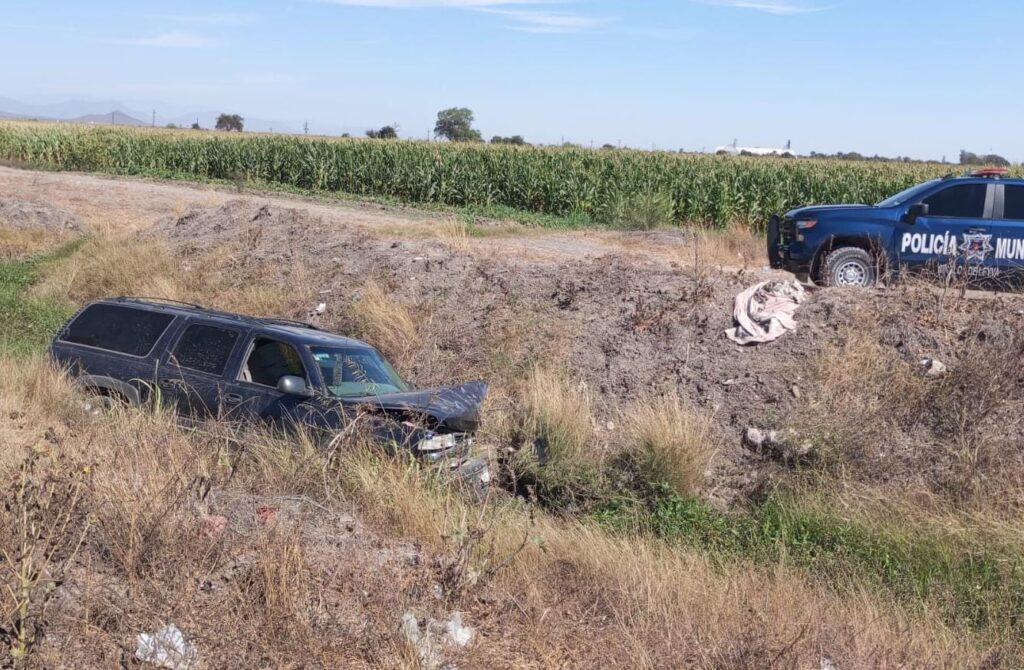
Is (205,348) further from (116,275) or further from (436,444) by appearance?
(116,275)

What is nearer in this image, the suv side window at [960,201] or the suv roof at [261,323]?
the suv roof at [261,323]

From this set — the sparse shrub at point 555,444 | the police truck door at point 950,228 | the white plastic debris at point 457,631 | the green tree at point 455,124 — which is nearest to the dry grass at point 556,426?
the sparse shrub at point 555,444

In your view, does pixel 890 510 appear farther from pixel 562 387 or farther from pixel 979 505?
pixel 562 387

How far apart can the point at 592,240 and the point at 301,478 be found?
1690 cm

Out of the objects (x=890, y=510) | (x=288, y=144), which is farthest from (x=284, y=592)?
(x=288, y=144)

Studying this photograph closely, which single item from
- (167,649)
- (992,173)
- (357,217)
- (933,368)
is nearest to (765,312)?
(933,368)

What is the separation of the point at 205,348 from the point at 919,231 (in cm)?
940

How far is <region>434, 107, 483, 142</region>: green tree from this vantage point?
9957cm

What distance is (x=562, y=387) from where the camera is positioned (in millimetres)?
11352

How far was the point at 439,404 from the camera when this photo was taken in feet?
26.8

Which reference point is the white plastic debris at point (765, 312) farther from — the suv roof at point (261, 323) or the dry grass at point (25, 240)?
the dry grass at point (25, 240)

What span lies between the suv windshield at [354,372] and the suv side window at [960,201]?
8.18m

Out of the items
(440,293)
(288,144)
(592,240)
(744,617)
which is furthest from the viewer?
(288,144)

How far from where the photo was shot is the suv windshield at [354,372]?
8641 millimetres
